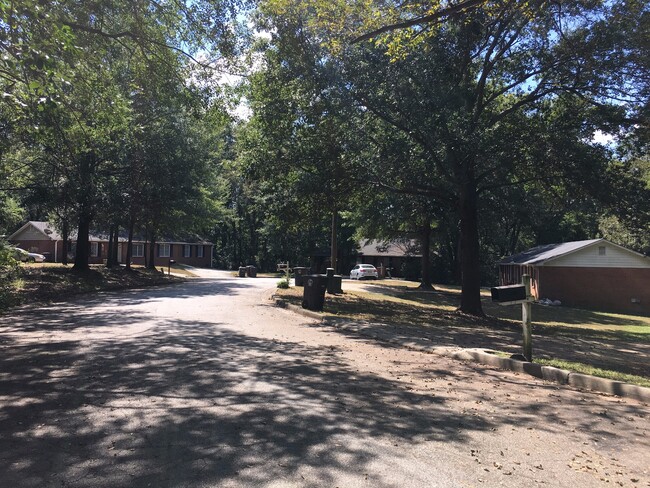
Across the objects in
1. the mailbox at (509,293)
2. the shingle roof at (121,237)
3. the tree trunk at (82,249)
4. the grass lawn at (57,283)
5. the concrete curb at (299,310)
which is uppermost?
the shingle roof at (121,237)

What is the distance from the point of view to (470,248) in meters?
17.5

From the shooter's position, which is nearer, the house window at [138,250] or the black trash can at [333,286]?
the black trash can at [333,286]

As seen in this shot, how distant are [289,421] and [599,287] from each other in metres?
32.2

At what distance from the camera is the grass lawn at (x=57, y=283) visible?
1661 centimetres

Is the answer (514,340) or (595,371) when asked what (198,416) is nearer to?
(595,371)

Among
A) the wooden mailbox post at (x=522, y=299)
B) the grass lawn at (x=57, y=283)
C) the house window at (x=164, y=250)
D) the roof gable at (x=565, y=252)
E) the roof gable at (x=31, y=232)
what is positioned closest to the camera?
the wooden mailbox post at (x=522, y=299)

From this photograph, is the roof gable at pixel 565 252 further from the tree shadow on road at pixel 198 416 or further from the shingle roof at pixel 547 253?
the tree shadow on road at pixel 198 416

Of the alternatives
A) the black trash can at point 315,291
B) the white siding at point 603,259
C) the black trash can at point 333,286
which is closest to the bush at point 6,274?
the black trash can at point 315,291

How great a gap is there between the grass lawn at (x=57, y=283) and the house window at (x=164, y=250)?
92.4 ft

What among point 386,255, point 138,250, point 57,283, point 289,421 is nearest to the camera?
point 289,421

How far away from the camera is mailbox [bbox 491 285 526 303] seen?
27.8 ft

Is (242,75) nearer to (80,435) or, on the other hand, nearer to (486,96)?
(486,96)

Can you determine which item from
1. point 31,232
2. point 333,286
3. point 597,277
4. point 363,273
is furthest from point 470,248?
point 31,232

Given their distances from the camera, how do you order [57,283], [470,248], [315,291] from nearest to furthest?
[315,291], [470,248], [57,283]
